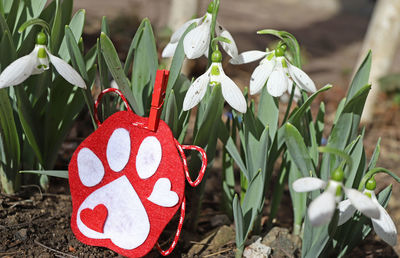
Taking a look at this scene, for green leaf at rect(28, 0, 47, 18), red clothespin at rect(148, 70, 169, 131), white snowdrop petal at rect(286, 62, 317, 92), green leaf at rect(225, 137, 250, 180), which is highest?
green leaf at rect(28, 0, 47, 18)

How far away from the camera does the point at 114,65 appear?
1.12 m

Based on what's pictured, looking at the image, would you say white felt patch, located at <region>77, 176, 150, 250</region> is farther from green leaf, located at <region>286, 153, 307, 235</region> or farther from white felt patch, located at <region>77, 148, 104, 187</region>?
green leaf, located at <region>286, 153, 307, 235</region>

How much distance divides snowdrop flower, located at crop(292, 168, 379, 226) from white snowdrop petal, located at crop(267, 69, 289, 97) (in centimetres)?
24

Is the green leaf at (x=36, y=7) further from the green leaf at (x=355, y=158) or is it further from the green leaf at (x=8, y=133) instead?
the green leaf at (x=355, y=158)

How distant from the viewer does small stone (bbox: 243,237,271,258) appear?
126 centimetres

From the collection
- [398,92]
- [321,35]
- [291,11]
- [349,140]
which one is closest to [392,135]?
[398,92]

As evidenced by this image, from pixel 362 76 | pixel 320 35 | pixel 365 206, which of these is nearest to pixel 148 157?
pixel 365 206

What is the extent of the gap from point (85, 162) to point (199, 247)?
0.43m

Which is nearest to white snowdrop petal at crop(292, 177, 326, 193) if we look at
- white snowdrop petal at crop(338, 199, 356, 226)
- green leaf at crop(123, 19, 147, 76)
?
white snowdrop petal at crop(338, 199, 356, 226)

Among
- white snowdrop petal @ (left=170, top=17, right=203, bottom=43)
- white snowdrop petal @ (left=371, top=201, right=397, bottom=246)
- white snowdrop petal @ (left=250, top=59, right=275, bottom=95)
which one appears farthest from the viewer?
white snowdrop petal @ (left=170, top=17, right=203, bottom=43)

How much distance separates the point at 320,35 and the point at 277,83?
6133 mm

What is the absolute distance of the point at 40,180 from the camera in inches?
55.2

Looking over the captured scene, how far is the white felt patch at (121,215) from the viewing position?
1085 mm

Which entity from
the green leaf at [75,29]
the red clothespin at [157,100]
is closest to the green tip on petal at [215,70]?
the red clothespin at [157,100]
